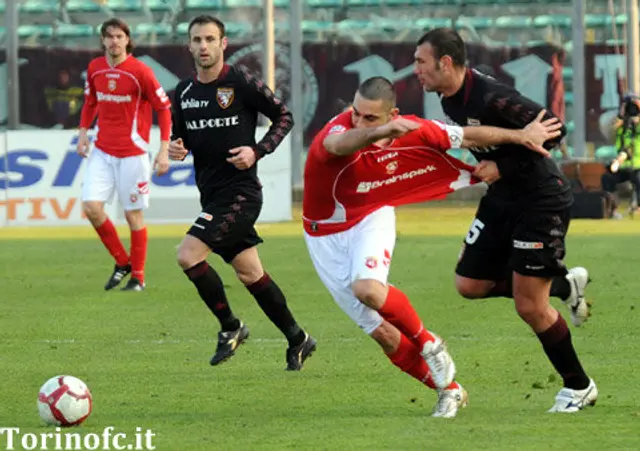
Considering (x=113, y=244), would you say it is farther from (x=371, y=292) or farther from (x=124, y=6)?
Result: (x=124, y=6)

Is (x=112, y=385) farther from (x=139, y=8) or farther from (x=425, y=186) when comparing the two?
(x=139, y=8)

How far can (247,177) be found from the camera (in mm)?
10414

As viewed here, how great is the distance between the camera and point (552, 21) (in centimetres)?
2978

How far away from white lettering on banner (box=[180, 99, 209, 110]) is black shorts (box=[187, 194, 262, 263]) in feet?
1.89

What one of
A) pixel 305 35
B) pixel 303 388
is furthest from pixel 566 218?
pixel 305 35

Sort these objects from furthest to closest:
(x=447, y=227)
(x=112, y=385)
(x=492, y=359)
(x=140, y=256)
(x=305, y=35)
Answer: (x=305, y=35), (x=447, y=227), (x=140, y=256), (x=492, y=359), (x=112, y=385)

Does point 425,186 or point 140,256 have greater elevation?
point 425,186

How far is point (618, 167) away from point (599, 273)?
978 centimetres

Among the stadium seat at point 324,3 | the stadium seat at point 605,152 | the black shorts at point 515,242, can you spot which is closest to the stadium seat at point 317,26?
the stadium seat at point 324,3

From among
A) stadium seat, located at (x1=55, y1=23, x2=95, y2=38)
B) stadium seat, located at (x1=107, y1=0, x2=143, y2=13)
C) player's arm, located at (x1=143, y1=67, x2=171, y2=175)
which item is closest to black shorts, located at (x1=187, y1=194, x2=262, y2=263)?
player's arm, located at (x1=143, y1=67, x2=171, y2=175)

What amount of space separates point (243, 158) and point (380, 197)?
1826 millimetres

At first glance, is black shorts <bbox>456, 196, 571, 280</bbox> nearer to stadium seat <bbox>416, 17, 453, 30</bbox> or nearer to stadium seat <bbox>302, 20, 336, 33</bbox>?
stadium seat <bbox>416, 17, 453, 30</bbox>

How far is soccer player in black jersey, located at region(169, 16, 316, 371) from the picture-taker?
397 inches

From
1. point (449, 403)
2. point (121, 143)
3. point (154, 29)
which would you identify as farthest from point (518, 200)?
point (154, 29)
